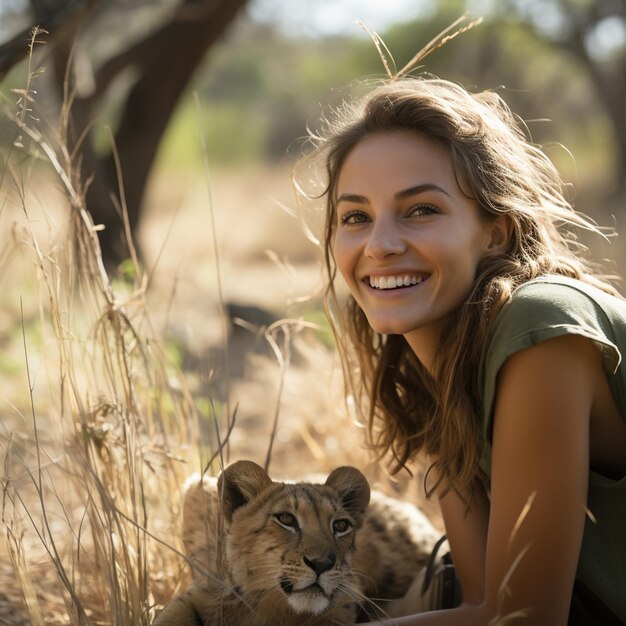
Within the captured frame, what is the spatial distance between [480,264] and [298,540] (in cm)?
98

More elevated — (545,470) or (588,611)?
(545,470)

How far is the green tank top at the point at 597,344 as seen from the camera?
2426 millimetres

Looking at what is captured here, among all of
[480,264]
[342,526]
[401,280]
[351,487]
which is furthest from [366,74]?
[342,526]

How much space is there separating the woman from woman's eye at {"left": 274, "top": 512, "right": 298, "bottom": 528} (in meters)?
0.43

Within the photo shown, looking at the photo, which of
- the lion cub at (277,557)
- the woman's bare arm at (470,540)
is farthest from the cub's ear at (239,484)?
the woman's bare arm at (470,540)

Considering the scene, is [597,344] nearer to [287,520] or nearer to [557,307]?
[557,307]

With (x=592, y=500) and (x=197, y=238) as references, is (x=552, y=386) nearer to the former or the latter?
(x=592, y=500)

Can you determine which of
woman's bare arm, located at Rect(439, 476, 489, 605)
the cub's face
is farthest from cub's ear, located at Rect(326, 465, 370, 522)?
woman's bare arm, located at Rect(439, 476, 489, 605)

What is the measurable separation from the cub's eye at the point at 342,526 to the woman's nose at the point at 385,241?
766 millimetres

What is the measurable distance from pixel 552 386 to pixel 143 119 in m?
7.67

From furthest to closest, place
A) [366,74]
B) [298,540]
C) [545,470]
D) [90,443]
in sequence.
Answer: [366,74]
[90,443]
[298,540]
[545,470]

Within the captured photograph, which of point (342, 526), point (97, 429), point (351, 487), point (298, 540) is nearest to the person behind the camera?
point (298, 540)

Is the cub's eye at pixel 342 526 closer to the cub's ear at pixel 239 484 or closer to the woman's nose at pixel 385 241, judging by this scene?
the cub's ear at pixel 239 484

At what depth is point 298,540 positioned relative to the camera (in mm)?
2549
